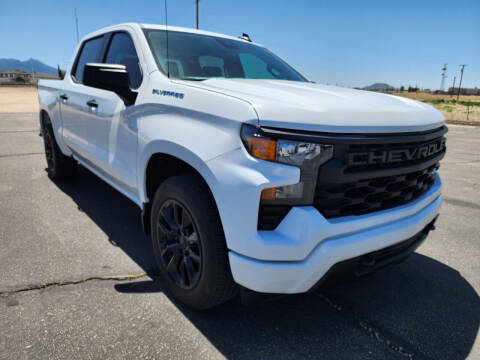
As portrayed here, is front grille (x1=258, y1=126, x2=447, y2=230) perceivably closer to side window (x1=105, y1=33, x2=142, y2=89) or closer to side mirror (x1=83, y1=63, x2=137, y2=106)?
side mirror (x1=83, y1=63, x2=137, y2=106)

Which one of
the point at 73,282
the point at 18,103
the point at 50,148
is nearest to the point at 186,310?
the point at 73,282

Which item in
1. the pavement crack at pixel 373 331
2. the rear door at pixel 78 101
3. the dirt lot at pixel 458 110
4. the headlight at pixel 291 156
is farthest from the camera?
the dirt lot at pixel 458 110

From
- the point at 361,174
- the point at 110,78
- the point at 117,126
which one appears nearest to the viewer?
the point at 361,174

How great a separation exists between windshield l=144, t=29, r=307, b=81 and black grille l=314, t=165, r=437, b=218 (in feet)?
4.35

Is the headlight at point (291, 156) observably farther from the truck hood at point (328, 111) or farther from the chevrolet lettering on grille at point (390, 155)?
the chevrolet lettering on grille at point (390, 155)

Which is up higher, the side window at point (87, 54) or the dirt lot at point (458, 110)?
the side window at point (87, 54)

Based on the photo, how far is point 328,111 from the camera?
1.64m

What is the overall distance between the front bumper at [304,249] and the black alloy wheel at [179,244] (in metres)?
0.36

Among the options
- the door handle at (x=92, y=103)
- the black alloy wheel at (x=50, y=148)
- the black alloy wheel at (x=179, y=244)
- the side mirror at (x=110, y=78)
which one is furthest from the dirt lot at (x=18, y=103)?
the black alloy wheel at (x=179, y=244)

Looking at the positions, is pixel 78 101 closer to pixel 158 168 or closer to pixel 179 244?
pixel 158 168

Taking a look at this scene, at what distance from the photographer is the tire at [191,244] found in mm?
1826

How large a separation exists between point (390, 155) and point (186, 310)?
4.91 ft

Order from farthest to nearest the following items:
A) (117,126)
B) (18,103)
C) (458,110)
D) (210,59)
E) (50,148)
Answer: (458,110) → (18,103) → (50,148) → (210,59) → (117,126)

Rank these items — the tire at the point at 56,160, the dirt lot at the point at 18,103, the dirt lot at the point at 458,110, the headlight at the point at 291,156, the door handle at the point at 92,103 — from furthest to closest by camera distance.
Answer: the dirt lot at the point at 458,110, the dirt lot at the point at 18,103, the tire at the point at 56,160, the door handle at the point at 92,103, the headlight at the point at 291,156
